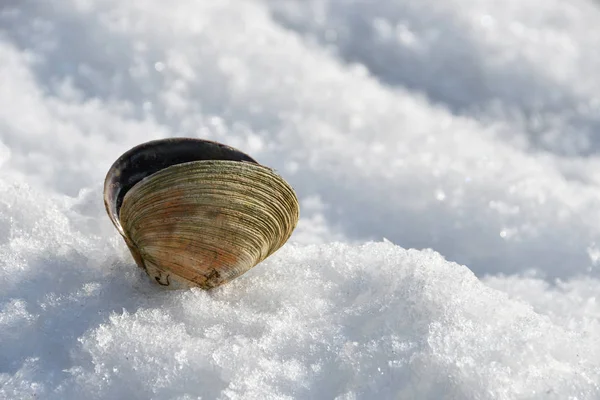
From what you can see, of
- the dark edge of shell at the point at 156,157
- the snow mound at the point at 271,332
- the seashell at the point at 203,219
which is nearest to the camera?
the snow mound at the point at 271,332

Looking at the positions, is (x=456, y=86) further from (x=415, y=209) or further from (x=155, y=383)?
(x=155, y=383)

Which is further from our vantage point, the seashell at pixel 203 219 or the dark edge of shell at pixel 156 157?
the dark edge of shell at pixel 156 157

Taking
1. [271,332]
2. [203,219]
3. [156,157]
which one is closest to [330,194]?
[156,157]

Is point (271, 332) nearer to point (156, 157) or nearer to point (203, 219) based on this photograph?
point (203, 219)

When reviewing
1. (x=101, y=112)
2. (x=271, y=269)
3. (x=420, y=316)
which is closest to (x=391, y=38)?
(x=101, y=112)

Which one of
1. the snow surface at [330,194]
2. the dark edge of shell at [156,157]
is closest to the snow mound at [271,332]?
the snow surface at [330,194]

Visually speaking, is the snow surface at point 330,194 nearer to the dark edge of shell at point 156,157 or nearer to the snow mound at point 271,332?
the snow mound at point 271,332
